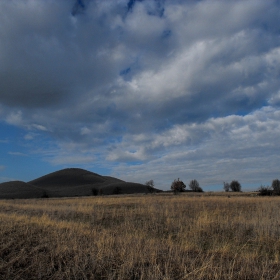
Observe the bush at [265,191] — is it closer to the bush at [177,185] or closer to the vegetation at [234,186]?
the bush at [177,185]

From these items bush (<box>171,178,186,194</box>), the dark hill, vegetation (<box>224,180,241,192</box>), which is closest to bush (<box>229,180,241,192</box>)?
vegetation (<box>224,180,241,192</box>)

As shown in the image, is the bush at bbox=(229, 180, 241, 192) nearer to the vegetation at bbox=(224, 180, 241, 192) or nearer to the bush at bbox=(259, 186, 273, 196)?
the vegetation at bbox=(224, 180, 241, 192)

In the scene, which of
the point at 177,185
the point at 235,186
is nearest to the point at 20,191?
the point at 177,185

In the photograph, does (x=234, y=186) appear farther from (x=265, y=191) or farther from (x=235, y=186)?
(x=265, y=191)

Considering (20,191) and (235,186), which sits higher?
(20,191)

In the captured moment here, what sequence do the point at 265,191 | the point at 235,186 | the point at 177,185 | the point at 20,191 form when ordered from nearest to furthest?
the point at 265,191, the point at 177,185, the point at 235,186, the point at 20,191

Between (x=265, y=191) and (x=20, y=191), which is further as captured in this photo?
(x=20, y=191)

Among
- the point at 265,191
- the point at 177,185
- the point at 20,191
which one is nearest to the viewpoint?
the point at 265,191

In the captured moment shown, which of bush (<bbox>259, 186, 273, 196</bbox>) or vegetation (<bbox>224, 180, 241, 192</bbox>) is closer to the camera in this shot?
bush (<bbox>259, 186, 273, 196</bbox>)

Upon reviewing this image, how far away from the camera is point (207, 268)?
18.7 ft

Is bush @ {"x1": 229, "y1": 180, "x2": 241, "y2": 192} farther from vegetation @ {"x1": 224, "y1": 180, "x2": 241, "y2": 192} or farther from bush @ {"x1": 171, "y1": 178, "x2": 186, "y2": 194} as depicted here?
bush @ {"x1": 171, "y1": 178, "x2": 186, "y2": 194}

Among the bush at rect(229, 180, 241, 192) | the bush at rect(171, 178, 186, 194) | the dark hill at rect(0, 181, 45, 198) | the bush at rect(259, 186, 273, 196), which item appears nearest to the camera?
the bush at rect(259, 186, 273, 196)

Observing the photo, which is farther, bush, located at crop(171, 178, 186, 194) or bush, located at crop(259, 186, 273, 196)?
bush, located at crop(171, 178, 186, 194)

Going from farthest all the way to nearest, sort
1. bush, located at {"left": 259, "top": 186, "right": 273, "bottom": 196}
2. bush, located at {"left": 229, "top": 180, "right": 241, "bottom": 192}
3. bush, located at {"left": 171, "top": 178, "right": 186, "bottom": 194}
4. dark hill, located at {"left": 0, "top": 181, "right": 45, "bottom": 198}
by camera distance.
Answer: dark hill, located at {"left": 0, "top": 181, "right": 45, "bottom": 198} < bush, located at {"left": 229, "top": 180, "right": 241, "bottom": 192} < bush, located at {"left": 171, "top": 178, "right": 186, "bottom": 194} < bush, located at {"left": 259, "top": 186, "right": 273, "bottom": 196}
